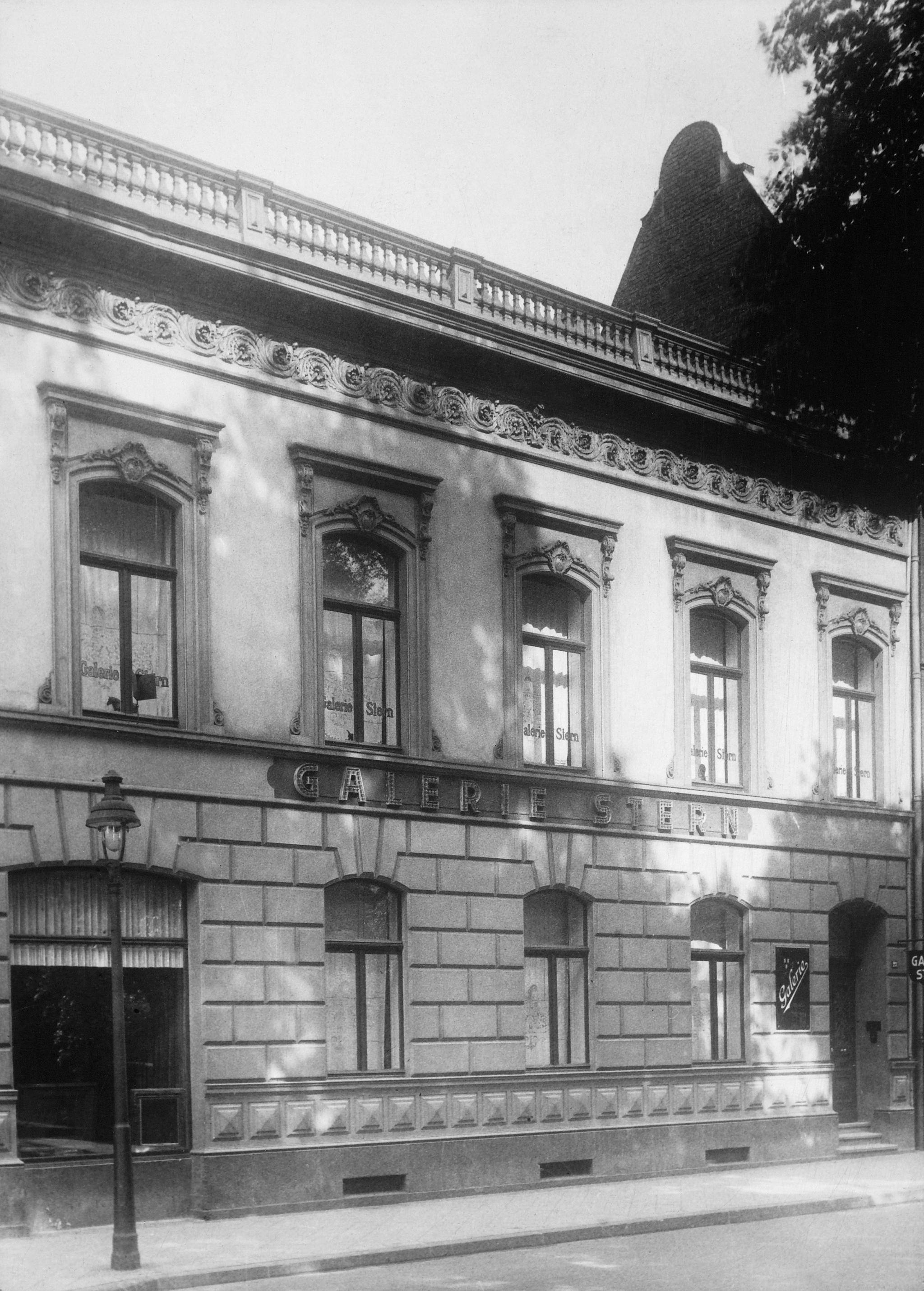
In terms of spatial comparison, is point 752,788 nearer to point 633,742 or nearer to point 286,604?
point 633,742

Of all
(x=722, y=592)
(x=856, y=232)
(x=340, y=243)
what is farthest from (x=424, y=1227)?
(x=340, y=243)

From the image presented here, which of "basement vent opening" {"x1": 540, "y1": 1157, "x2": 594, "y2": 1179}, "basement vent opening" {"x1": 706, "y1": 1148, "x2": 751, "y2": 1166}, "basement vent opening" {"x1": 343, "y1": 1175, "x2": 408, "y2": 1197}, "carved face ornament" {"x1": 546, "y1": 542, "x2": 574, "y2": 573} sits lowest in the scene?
"basement vent opening" {"x1": 706, "y1": 1148, "x2": 751, "y2": 1166}

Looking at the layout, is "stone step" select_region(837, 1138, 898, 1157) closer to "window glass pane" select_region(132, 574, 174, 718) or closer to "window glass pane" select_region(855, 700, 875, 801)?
"window glass pane" select_region(855, 700, 875, 801)

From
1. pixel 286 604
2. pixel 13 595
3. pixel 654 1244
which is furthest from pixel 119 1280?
pixel 286 604

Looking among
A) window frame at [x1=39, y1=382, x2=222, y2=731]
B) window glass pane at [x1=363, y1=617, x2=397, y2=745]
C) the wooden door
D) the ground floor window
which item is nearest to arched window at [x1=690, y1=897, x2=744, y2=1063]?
the wooden door

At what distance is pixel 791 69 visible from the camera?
12625 millimetres

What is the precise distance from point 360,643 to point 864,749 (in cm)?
988

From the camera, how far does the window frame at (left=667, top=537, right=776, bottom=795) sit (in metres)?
24.0

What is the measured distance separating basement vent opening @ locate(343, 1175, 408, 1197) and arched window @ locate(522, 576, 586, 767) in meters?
5.31

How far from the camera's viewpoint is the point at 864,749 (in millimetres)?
27094

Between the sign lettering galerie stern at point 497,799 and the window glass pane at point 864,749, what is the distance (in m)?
3.30

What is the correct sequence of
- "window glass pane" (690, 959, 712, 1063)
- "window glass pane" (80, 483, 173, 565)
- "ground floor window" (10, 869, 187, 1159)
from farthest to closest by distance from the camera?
"window glass pane" (690, 959, 712, 1063)
"window glass pane" (80, 483, 173, 565)
"ground floor window" (10, 869, 187, 1159)

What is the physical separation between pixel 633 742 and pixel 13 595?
906 cm

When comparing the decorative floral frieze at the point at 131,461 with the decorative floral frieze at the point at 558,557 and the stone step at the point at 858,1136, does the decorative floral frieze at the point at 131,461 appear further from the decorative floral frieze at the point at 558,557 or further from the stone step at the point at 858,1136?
the stone step at the point at 858,1136
